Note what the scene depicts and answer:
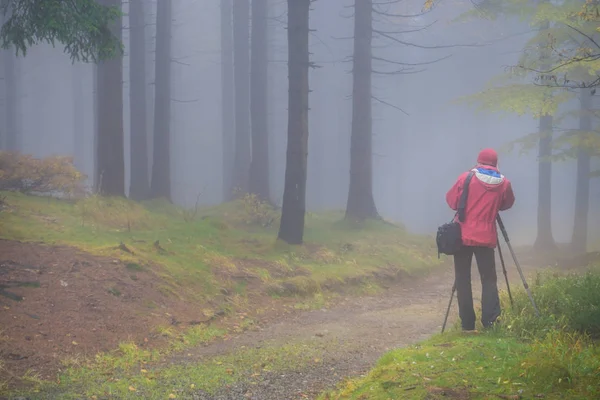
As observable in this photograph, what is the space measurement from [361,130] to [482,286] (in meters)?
12.2

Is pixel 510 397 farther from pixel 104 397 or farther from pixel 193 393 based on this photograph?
pixel 104 397

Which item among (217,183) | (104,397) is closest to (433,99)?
(217,183)

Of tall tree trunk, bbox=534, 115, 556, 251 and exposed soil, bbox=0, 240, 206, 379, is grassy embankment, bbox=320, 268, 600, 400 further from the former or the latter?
tall tree trunk, bbox=534, 115, 556, 251

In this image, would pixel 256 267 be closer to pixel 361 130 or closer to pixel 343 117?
pixel 361 130

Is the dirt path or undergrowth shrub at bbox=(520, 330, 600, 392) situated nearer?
undergrowth shrub at bbox=(520, 330, 600, 392)

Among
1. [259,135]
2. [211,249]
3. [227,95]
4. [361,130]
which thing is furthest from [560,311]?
[227,95]

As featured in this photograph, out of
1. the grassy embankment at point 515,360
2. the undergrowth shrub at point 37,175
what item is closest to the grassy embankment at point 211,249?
the undergrowth shrub at point 37,175

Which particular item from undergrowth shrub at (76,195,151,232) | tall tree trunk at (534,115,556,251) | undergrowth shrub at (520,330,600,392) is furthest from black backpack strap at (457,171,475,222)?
tall tree trunk at (534,115,556,251)

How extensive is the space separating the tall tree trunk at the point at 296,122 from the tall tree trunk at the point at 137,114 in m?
8.51

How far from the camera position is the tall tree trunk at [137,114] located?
20594mm

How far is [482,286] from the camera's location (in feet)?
22.4

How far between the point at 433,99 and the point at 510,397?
5727 cm

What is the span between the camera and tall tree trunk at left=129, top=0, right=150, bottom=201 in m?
20.6

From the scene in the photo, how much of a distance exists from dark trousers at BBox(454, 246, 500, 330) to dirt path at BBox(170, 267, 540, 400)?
145cm
